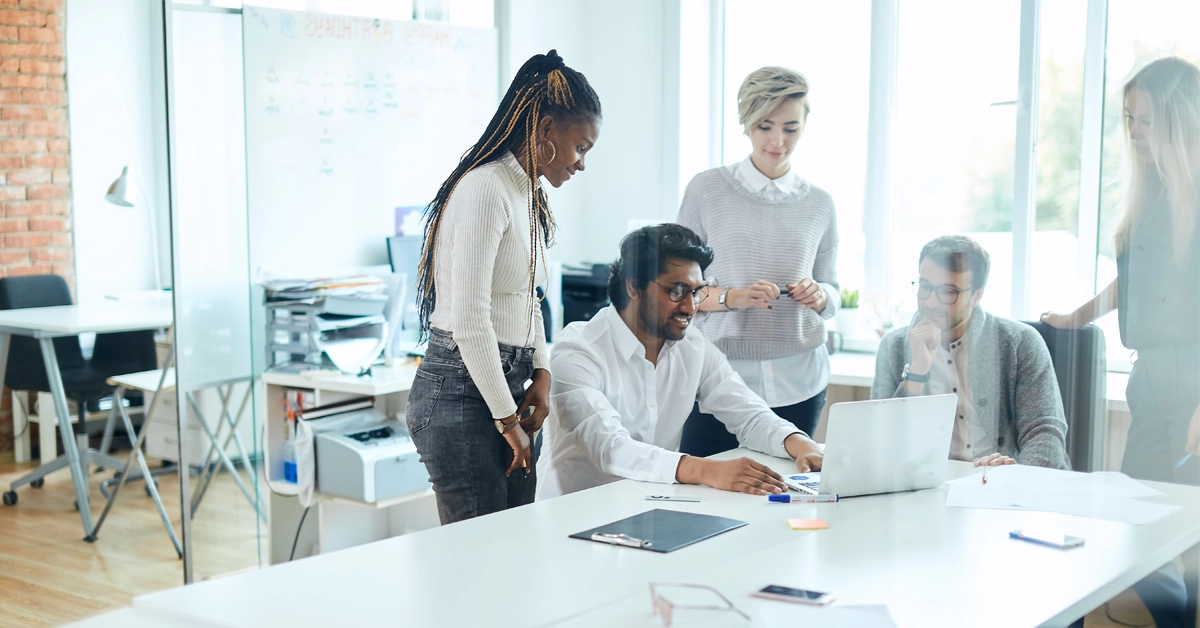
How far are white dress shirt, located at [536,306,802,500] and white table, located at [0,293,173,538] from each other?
1.99 metres

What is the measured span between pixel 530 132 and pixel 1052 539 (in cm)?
105

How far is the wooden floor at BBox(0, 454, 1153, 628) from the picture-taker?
2.69 meters

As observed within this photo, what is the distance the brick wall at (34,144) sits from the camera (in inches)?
136

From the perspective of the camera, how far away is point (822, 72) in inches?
71.7

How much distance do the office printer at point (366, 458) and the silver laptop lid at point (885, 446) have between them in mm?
1267

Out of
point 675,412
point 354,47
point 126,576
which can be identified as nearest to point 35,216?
point 126,576

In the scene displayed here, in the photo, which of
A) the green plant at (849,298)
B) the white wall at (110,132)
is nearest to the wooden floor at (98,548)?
the white wall at (110,132)

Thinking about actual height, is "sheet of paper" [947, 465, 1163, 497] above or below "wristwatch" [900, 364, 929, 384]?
below

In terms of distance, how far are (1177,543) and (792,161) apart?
88cm

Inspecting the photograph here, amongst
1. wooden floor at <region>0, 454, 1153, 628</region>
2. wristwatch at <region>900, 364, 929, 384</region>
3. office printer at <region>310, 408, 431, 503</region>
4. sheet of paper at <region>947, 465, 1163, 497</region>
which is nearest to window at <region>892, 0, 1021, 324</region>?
wristwatch at <region>900, 364, 929, 384</region>

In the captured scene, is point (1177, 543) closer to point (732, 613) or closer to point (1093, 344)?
point (1093, 344)

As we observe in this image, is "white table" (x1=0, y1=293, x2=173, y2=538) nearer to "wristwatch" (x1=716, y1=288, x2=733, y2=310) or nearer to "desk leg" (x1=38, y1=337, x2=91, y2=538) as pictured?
"desk leg" (x1=38, y1=337, x2=91, y2=538)

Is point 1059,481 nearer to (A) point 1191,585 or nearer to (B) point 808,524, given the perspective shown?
(A) point 1191,585

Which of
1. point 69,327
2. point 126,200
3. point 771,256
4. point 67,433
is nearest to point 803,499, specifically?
point 771,256
